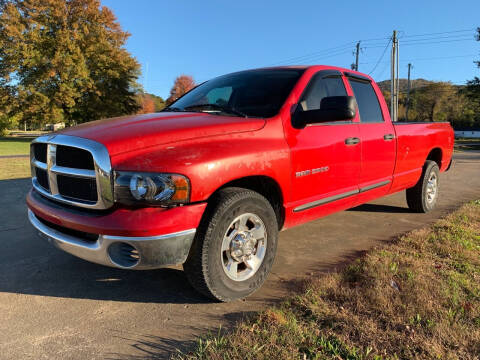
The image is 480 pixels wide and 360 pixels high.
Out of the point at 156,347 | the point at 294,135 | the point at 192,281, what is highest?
the point at 294,135

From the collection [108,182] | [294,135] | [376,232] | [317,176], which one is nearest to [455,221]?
[376,232]

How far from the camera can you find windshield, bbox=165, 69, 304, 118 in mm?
3178

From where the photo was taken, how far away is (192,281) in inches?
97.9

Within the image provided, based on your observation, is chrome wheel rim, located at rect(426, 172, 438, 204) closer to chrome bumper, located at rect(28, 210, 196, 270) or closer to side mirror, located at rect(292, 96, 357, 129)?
side mirror, located at rect(292, 96, 357, 129)

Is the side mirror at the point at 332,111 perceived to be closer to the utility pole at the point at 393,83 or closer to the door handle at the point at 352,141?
the door handle at the point at 352,141

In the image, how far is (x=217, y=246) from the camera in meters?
2.43

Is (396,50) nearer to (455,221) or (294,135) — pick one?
(455,221)

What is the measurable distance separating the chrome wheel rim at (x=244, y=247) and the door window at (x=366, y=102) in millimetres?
1989

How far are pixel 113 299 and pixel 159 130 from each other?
53.9 inches

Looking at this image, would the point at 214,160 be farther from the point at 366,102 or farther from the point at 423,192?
the point at 423,192

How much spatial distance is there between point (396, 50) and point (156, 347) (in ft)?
102

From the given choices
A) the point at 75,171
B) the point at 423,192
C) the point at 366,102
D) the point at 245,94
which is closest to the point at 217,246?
the point at 75,171

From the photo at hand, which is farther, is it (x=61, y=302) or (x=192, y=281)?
(x=61, y=302)

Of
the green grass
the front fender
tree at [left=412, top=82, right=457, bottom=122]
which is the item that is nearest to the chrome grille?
the front fender
